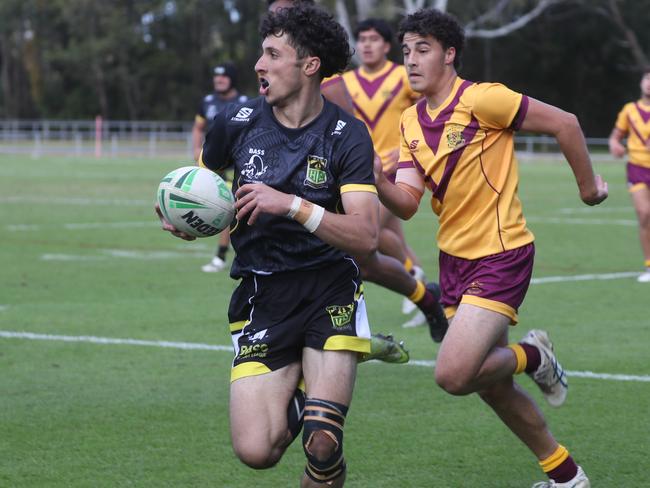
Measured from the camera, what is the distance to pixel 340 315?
17.1 feet

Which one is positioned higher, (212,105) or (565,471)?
(565,471)

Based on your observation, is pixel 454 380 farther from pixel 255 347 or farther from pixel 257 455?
pixel 257 455

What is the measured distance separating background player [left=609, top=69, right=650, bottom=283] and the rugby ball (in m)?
8.69

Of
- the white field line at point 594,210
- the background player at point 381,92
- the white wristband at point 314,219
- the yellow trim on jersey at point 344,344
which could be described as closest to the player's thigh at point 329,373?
the yellow trim on jersey at point 344,344

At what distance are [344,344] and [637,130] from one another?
9.73 meters

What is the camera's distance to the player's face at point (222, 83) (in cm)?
1541

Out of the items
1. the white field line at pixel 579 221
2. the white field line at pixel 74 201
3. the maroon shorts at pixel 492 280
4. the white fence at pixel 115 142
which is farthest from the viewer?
the white fence at pixel 115 142

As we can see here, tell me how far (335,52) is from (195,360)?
12.7 feet

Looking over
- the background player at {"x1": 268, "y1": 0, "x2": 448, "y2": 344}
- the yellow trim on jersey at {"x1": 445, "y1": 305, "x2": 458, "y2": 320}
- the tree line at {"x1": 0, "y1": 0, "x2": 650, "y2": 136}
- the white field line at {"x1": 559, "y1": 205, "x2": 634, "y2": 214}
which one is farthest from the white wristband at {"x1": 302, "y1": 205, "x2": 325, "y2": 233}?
the tree line at {"x1": 0, "y1": 0, "x2": 650, "y2": 136}

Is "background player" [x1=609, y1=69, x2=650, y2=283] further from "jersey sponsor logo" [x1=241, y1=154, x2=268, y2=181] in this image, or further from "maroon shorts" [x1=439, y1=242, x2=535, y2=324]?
"jersey sponsor logo" [x1=241, y1=154, x2=268, y2=181]

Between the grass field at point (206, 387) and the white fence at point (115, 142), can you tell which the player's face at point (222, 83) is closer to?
the grass field at point (206, 387)

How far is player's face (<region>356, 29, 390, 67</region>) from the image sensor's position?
35.3 ft

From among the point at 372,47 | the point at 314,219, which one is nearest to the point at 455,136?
the point at 314,219

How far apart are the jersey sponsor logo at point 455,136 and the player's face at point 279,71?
3.88 ft
